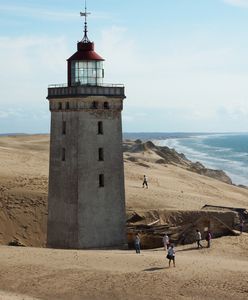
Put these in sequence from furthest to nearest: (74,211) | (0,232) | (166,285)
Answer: (0,232), (74,211), (166,285)

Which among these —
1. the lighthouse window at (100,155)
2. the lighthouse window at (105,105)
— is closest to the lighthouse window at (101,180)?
the lighthouse window at (100,155)

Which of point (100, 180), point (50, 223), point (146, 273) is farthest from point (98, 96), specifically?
point (146, 273)

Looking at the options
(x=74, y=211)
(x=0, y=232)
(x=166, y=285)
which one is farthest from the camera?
(x=0, y=232)

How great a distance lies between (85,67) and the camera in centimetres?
2852

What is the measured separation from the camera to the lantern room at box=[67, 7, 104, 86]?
2841cm

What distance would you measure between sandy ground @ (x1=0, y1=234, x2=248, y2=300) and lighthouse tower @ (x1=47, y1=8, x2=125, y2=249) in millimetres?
3198

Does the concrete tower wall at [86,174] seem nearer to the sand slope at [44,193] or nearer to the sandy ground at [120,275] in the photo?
the sandy ground at [120,275]

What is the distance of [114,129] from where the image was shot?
93.8 ft

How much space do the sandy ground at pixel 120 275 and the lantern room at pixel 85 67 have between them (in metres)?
7.68

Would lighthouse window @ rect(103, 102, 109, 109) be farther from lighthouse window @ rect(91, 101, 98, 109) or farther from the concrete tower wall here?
lighthouse window @ rect(91, 101, 98, 109)

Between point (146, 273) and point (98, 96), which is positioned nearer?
point (146, 273)

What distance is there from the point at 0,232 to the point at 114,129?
852cm

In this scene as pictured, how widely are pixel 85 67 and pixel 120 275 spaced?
1052 cm

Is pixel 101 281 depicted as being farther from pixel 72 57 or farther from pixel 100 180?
pixel 72 57
